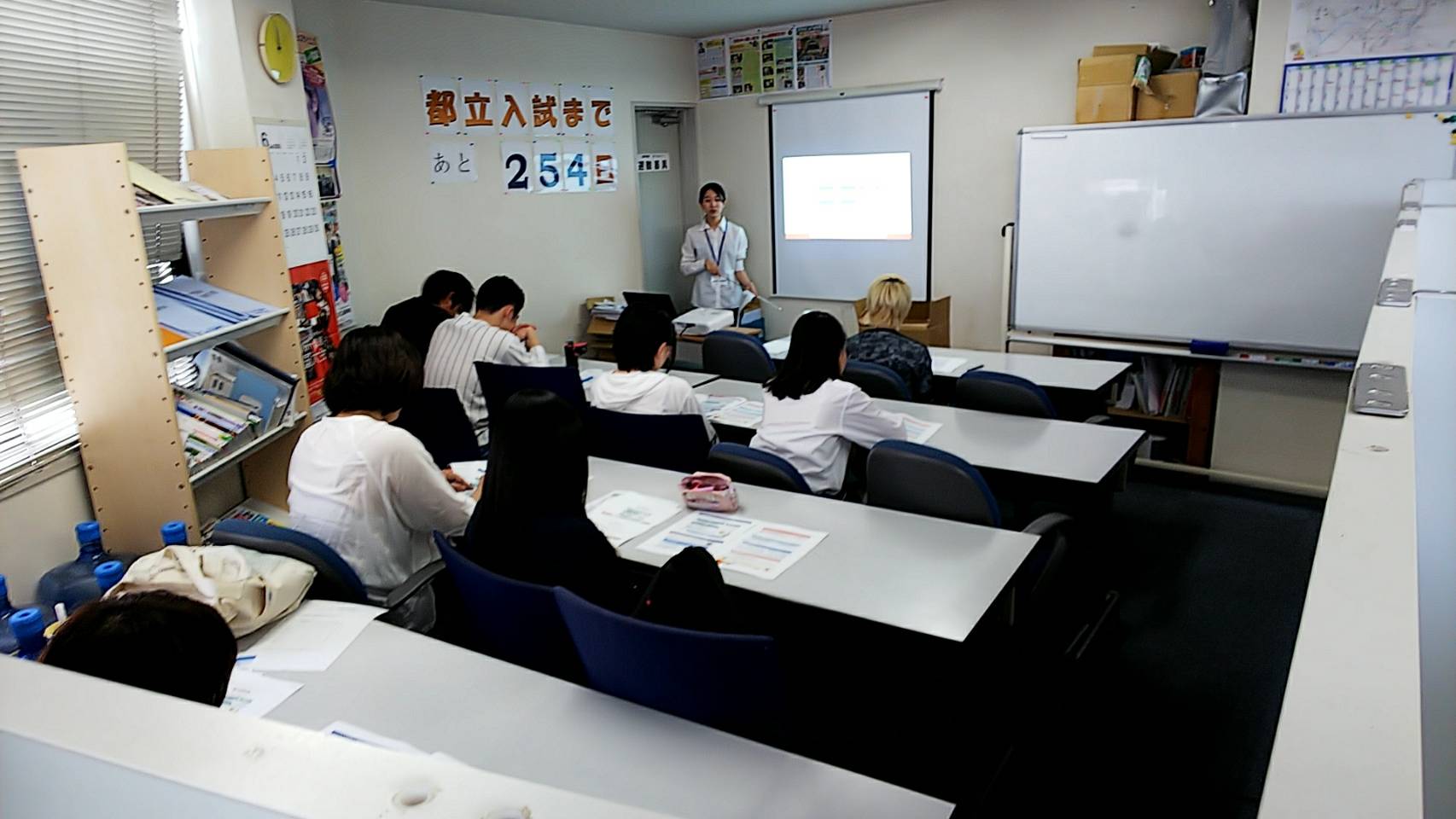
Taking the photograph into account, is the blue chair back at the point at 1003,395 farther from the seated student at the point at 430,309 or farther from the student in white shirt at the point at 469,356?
the seated student at the point at 430,309

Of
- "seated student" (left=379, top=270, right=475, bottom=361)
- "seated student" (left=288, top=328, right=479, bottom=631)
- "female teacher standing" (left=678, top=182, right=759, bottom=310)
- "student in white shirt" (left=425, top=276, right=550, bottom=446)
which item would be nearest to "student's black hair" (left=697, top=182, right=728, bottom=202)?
"female teacher standing" (left=678, top=182, right=759, bottom=310)

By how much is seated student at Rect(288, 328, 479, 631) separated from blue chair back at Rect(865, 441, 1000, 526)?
1169 millimetres

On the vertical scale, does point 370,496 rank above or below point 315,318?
below

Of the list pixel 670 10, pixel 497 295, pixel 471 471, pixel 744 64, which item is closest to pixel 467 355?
pixel 497 295

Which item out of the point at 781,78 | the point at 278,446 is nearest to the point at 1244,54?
the point at 781,78

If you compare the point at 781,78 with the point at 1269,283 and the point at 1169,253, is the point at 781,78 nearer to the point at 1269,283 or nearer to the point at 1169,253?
the point at 1169,253

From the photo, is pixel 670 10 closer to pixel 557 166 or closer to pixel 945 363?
pixel 557 166

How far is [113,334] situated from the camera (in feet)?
8.64

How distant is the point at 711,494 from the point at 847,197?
4459mm

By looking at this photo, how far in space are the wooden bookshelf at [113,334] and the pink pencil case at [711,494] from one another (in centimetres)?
150

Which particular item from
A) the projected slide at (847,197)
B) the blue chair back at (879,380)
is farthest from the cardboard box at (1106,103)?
the blue chair back at (879,380)

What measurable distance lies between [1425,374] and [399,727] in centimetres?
167

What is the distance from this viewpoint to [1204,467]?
494 centimetres

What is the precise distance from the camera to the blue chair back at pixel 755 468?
2734mm
